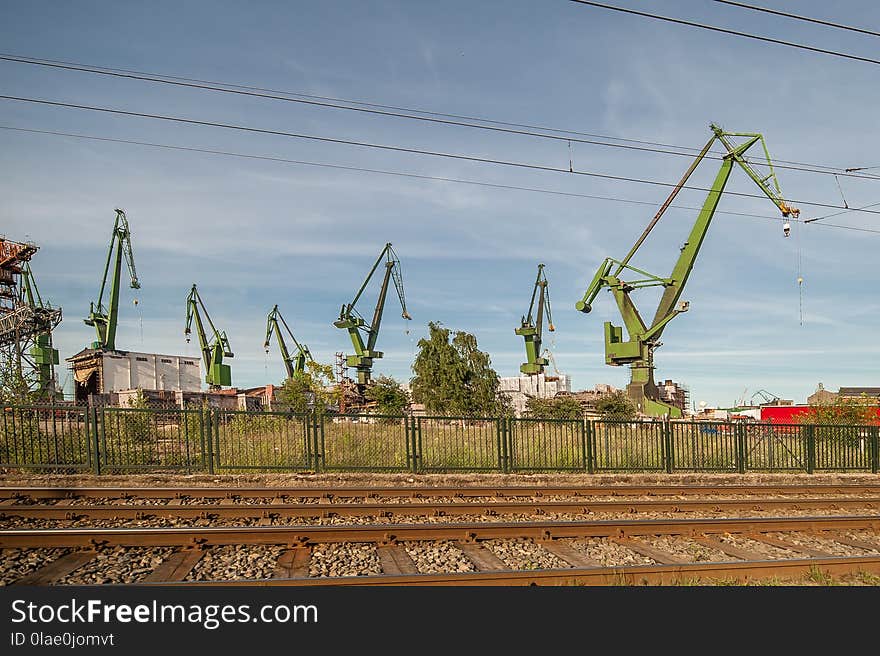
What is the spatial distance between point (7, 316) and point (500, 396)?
153 feet

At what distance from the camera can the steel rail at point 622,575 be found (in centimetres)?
679

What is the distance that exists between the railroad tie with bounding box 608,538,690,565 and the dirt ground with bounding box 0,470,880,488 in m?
6.02

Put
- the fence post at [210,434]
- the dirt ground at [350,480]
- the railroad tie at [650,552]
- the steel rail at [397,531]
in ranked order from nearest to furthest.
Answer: the railroad tie at [650,552]
the steel rail at [397,531]
the dirt ground at [350,480]
the fence post at [210,434]

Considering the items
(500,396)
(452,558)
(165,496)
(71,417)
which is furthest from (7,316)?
(452,558)

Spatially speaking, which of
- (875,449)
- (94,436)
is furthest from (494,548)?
(875,449)

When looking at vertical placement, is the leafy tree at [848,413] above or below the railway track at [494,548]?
below

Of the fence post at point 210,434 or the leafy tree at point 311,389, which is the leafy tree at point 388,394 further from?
the fence post at point 210,434

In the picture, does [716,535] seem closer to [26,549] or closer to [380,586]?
[380,586]

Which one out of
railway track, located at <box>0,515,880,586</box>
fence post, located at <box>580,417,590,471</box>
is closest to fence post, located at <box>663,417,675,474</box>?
fence post, located at <box>580,417,590,471</box>

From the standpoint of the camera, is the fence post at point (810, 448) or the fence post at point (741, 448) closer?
the fence post at point (741, 448)

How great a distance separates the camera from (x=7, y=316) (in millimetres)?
57750

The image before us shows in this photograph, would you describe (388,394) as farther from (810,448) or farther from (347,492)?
(347,492)

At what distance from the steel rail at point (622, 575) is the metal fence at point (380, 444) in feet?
30.4

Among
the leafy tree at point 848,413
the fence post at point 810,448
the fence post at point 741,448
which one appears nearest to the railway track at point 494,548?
the fence post at point 741,448
